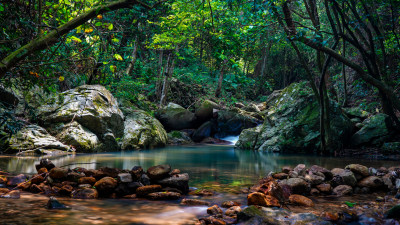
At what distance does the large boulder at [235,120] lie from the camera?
20.4m

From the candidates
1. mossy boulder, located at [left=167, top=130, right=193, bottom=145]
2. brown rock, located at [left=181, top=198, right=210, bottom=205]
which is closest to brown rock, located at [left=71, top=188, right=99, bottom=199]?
brown rock, located at [left=181, top=198, right=210, bottom=205]

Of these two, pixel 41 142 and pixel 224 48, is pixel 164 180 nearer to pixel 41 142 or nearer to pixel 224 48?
pixel 224 48

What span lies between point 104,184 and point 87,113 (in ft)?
26.7

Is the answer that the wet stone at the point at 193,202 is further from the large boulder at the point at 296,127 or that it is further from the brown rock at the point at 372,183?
the large boulder at the point at 296,127

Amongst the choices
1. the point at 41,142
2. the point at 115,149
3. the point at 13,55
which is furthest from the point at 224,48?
the point at 115,149

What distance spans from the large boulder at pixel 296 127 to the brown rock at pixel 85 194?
1087 centimetres

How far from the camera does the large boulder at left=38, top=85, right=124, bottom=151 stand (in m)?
11.3

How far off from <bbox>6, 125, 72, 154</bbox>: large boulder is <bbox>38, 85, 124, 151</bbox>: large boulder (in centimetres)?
87

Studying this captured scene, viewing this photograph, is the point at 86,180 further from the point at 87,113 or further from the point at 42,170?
the point at 87,113

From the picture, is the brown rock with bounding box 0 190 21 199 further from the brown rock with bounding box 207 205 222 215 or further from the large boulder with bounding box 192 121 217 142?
the large boulder with bounding box 192 121 217 142

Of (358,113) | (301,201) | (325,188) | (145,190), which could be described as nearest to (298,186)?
(325,188)

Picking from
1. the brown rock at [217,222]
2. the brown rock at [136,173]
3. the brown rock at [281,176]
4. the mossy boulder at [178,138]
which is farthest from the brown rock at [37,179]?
the mossy boulder at [178,138]

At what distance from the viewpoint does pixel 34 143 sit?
32.0 feet

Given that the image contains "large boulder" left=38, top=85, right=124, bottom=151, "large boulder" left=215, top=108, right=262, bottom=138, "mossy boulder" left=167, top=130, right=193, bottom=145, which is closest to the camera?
"large boulder" left=38, top=85, right=124, bottom=151
